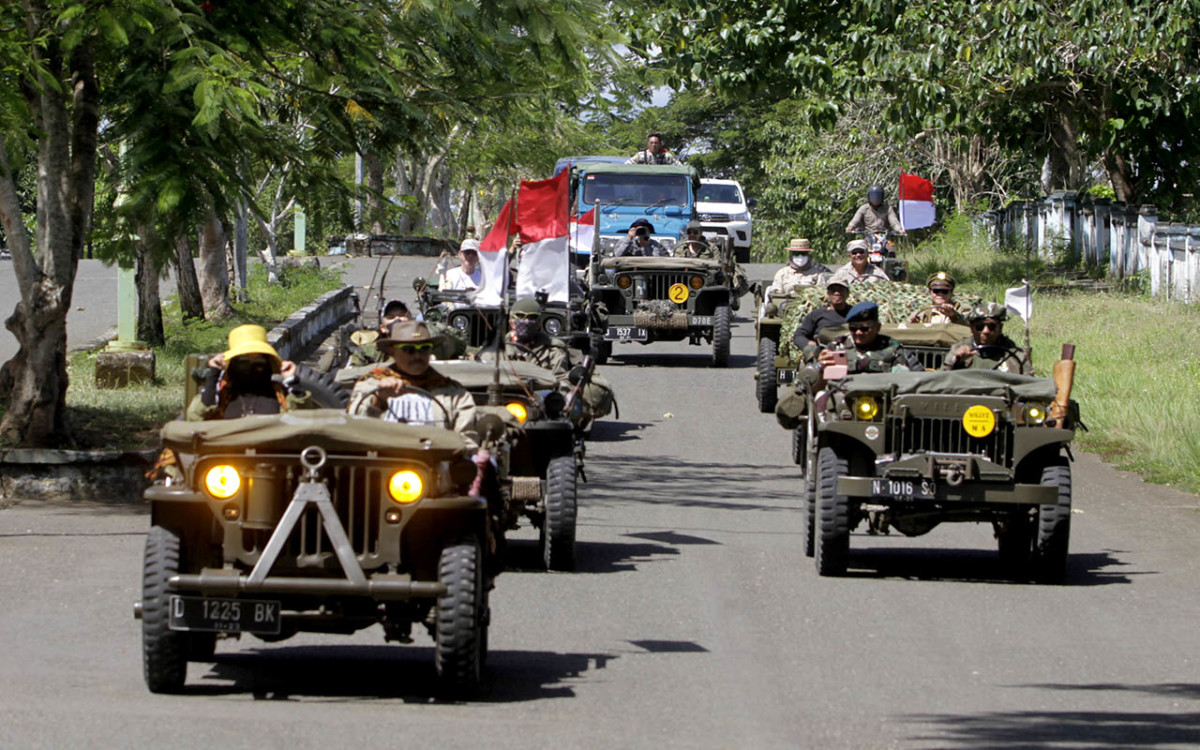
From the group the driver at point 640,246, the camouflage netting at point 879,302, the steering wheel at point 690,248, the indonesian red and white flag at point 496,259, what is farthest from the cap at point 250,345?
the steering wheel at point 690,248

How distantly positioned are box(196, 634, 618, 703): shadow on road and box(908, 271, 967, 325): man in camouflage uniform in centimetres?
759

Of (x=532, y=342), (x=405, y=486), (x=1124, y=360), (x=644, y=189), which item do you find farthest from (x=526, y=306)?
(x=644, y=189)

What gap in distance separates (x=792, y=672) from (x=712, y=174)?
56.2 m

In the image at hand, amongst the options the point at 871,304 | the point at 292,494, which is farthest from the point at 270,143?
the point at 292,494

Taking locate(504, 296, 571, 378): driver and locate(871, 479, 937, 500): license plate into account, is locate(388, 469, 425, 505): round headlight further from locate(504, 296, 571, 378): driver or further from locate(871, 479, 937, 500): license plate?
locate(504, 296, 571, 378): driver

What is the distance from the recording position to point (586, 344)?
23469mm

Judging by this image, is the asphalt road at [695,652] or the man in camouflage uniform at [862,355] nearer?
the asphalt road at [695,652]

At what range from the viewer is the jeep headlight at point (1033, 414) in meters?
11.1

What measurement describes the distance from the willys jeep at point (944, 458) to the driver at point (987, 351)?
1.80 m

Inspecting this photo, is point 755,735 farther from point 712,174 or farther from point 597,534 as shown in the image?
point 712,174

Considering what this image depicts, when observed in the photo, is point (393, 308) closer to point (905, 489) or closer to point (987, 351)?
point (987, 351)

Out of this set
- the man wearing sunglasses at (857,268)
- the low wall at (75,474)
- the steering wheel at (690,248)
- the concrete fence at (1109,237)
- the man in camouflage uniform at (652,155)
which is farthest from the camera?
the man in camouflage uniform at (652,155)

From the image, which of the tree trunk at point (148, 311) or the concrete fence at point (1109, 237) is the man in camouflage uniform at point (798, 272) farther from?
the concrete fence at point (1109, 237)

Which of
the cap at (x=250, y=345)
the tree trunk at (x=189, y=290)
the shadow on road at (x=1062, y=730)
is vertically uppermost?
the tree trunk at (x=189, y=290)
